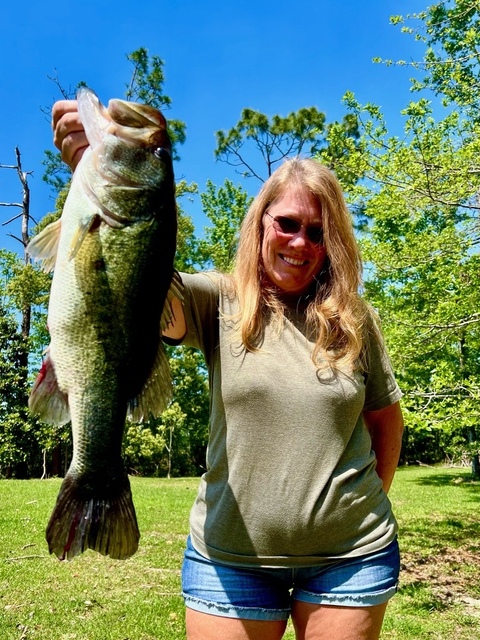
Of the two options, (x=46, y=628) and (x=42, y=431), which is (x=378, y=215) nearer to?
(x=46, y=628)

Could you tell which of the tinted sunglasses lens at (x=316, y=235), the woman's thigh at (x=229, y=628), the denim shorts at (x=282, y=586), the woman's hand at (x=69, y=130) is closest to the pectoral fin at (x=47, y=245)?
the woman's hand at (x=69, y=130)

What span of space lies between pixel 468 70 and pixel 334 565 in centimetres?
836

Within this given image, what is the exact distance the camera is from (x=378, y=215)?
7641 mm

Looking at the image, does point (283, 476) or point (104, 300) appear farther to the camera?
point (283, 476)

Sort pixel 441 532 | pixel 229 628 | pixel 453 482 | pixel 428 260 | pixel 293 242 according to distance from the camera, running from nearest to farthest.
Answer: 1. pixel 229 628
2. pixel 293 242
3. pixel 428 260
4. pixel 441 532
5. pixel 453 482

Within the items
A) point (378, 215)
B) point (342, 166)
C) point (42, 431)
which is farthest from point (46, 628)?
point (42, 431)

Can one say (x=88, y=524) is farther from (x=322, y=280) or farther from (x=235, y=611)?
(x=322, y=280)

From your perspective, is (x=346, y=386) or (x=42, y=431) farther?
(x=42, y=431)

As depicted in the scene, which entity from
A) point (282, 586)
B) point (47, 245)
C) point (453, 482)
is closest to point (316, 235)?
point (47, 245)

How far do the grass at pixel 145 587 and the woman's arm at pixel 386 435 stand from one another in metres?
3.32

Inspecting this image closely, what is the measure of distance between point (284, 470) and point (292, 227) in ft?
2.76

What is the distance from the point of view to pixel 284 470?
6.07 feet

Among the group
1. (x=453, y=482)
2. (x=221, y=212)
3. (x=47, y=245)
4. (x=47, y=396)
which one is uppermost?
(x=221, y=212)

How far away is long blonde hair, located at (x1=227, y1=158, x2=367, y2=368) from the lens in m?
2.03
